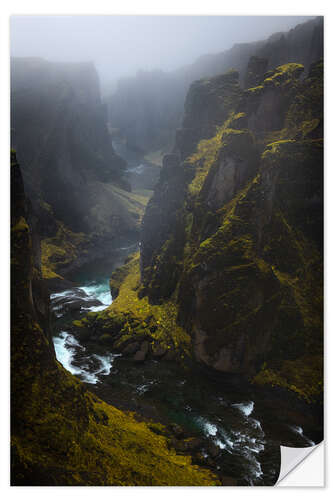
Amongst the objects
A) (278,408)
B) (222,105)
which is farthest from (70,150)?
(278,408)

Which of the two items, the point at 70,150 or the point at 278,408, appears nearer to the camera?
the point at 278,408

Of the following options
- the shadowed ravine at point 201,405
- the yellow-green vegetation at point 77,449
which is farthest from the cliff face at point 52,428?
the shadowed ravine at point 201,405

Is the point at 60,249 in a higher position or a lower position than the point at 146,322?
higher

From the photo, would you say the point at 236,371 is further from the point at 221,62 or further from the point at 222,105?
the point at 222,105

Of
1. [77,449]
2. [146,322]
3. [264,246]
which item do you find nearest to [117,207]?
[146,322]

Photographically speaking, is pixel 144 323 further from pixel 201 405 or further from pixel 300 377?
pixel 300 377

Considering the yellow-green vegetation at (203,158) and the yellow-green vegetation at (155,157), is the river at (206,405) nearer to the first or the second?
the yellow-green vegetation at (203,158)
